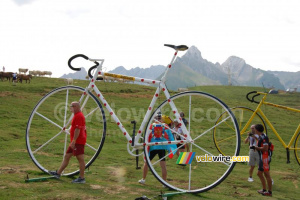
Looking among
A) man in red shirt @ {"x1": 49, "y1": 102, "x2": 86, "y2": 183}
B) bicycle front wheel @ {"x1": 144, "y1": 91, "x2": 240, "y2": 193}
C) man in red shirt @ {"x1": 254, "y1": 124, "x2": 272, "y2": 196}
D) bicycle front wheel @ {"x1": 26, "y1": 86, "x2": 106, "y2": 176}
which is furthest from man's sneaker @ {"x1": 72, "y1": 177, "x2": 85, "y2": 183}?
man in red shirt @ {"x1": 254, "y1": 124, "x2": 272, "y2": 196}

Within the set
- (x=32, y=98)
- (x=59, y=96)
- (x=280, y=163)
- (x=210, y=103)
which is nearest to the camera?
(x=280, y=163)

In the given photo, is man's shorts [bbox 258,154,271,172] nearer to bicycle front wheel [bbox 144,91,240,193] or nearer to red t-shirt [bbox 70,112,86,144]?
bicycle front wheel [bbox 144,91,240,193]

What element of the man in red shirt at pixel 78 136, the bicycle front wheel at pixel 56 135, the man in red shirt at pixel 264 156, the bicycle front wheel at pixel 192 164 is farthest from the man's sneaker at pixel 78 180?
the man in red shirt at pixel 264 156


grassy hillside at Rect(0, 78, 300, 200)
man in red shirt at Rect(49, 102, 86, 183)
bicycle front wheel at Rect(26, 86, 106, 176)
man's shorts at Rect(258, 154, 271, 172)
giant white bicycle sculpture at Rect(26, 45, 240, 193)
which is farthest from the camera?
man's shorts at Rect(258, 154, 271, 172)

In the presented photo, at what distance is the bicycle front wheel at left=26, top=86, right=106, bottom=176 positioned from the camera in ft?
26.1

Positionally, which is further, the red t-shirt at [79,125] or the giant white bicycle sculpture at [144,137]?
the red t-shirt at [79,125]

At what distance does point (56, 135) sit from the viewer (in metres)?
7.95

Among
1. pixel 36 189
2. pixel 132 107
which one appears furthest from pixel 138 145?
pixel 132 107

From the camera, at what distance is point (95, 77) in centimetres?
791

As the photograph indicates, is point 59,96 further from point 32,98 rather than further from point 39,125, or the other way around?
point 39,125

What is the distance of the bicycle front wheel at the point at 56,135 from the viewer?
796cm

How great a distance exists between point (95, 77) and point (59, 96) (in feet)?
94.1

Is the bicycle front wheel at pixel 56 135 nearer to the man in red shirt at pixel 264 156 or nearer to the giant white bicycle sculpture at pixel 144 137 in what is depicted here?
the giant white bicycle sculpture at pixel 144 137

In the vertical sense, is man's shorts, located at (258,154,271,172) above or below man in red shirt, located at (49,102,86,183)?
below
